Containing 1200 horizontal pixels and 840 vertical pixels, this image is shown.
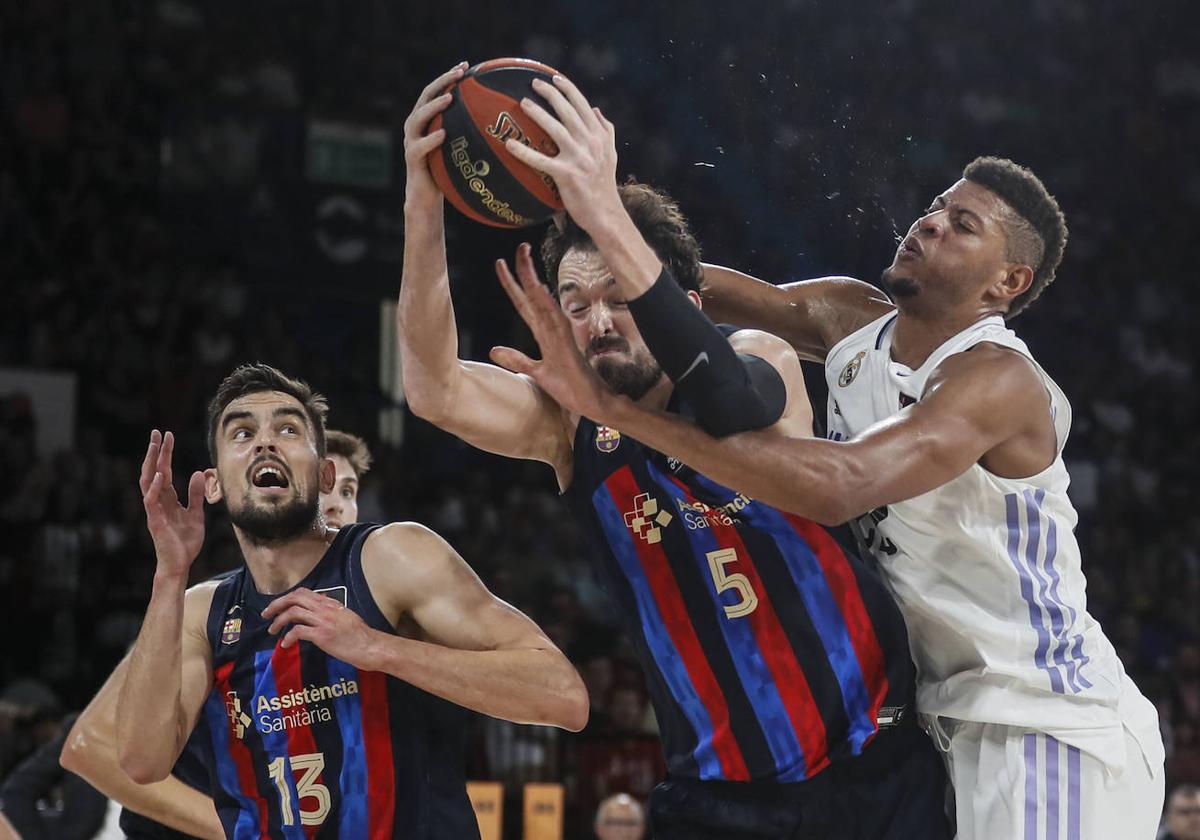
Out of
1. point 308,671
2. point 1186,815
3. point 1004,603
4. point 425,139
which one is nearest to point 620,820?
point 1186,815

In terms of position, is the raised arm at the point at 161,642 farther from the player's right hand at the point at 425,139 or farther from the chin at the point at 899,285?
the chin at the point at 899,285

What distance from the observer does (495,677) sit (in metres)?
3.28

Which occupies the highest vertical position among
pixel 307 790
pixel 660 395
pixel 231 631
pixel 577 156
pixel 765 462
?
pixel 577 156

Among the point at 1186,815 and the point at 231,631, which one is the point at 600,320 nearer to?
the point at 231,631

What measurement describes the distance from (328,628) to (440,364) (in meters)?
0.61

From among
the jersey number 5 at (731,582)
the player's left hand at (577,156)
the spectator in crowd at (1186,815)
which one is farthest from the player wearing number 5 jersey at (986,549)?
the spectator in crowd at (1186,815)

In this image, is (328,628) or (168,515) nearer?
(328,628)

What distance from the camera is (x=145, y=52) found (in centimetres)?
1061

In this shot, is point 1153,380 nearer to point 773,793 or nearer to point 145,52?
point 145,52

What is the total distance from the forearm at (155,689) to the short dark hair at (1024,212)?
2.12 m

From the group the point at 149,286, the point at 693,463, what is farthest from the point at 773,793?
the point at 149,286

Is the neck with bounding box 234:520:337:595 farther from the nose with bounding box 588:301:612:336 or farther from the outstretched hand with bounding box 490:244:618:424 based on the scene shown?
the outstretched hand with bounding box 490:244:618:424

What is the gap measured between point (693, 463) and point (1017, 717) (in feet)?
3.19

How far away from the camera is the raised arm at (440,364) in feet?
9.81
